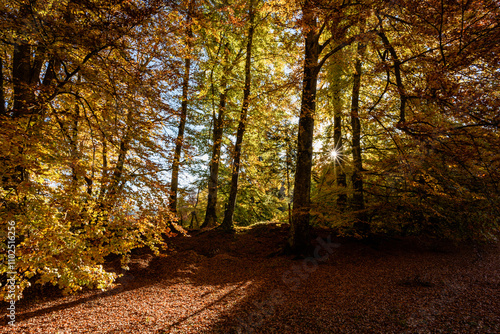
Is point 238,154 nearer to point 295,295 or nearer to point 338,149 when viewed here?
point 338,149

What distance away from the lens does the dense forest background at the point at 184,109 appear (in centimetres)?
346

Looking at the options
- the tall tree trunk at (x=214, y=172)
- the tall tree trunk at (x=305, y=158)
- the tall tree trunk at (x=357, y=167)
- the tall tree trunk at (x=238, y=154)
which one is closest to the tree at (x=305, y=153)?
the tall tree trunk at (x=305, y=158)

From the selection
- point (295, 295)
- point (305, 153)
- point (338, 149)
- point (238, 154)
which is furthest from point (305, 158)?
point (295, 295)

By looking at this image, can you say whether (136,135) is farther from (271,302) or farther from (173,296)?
(271,302)

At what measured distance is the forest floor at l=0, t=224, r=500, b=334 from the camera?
11.4 feet

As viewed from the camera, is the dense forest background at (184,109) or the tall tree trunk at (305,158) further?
the tall tree trunk at (305,158)

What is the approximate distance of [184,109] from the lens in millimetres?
9969

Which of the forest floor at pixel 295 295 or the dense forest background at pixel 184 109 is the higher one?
the dense forest background at pixel 184 109

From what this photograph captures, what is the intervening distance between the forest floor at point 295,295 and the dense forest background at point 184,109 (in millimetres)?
687

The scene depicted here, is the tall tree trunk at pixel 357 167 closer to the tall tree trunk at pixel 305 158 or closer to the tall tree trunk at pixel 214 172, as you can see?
the tall tree trunk at pixel 305 158

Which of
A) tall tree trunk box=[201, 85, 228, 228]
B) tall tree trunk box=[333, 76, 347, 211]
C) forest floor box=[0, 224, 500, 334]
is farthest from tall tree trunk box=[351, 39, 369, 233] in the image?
tall tree trunk box=[201, 85, 228, 228]

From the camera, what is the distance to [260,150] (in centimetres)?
1223

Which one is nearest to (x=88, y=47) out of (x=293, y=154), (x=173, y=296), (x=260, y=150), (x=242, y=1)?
(x=173, y=296)

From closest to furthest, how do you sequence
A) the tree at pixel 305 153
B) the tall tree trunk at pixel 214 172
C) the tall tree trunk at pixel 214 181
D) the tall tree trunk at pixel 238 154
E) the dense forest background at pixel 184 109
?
the dense forest background at pixel 184 109 < the tree at pixel 305 153 < the tall tree trunk at pixel 238 154 < the tall tree trunk at pixel 214 172 < the tall tree trunk at pixel 214 181
